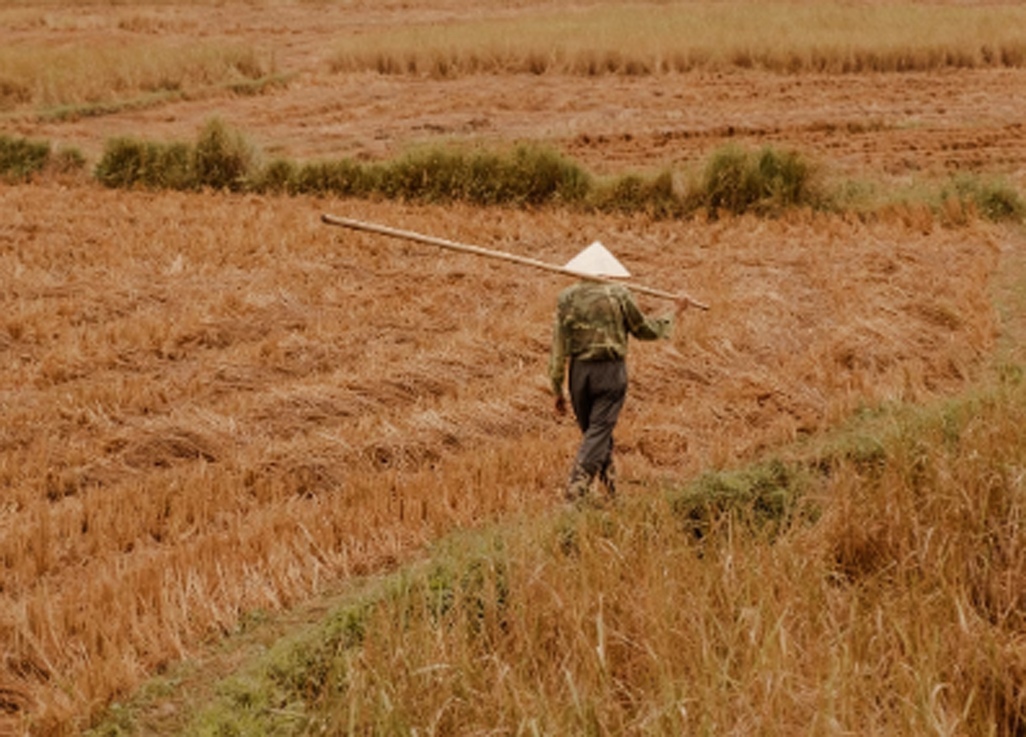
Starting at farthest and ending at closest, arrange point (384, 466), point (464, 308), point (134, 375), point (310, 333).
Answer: point (464, 308)
point (310, 333)
point (134, 375)
point (384, 466)

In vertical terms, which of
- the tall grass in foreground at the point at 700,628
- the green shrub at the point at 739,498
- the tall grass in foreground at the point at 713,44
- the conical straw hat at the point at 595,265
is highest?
the conical straw hat at the point at 595,265

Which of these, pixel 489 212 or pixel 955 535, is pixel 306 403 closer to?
pixel 955 535

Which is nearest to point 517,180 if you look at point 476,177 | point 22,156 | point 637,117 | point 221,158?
point 476,177

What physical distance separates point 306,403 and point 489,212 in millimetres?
6873

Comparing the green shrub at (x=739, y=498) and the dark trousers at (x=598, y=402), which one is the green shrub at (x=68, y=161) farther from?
the green shrub at (x=739, y=498)

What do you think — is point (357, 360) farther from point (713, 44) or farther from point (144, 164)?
point (713, 44)

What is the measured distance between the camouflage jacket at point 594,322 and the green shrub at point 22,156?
1328cm

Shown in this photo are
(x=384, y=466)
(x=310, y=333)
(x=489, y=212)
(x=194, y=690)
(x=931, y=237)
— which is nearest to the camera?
(x=194, y=690)

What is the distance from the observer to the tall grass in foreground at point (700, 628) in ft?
12.6

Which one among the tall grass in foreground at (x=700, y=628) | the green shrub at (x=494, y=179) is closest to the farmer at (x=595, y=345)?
the tall grass in foreground at (x=700, y=628)

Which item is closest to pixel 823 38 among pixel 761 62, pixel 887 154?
pixel 761 62

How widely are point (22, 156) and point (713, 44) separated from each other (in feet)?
45.3

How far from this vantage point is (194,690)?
462 centimetres

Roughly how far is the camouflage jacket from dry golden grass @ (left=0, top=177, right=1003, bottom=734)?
3.02 ft
